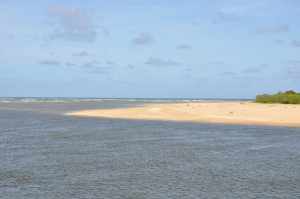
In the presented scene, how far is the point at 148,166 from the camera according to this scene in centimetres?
1952

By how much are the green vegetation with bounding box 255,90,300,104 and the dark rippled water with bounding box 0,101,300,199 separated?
4070 cm

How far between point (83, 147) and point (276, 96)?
176ft

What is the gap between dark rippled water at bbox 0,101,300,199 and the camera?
1496 centimetres

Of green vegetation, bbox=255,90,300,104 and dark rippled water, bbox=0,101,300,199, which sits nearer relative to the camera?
dark rippled water, bbox=0,101,300,199

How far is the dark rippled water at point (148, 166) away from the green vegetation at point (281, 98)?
40696 mm

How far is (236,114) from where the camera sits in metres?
51.8

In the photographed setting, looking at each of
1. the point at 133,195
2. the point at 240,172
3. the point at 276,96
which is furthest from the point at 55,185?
the point at 276,96

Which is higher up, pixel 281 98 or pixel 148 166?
pixel 281 98

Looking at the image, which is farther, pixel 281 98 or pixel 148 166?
pixel 281 98

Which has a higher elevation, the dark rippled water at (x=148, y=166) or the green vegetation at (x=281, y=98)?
the green vegetation at (x=281, y=98)

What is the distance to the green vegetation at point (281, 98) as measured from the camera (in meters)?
70.9

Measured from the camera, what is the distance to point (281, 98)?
72.8 meters

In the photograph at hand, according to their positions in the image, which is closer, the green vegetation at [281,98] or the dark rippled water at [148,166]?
the dark rippled water at [148,166]

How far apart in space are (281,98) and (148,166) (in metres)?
56.9
